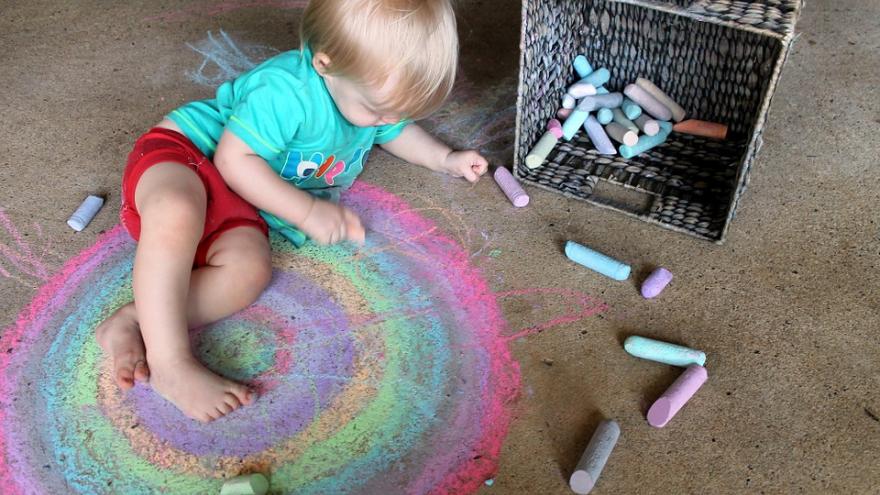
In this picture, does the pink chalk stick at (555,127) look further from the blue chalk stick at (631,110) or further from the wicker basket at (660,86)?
the blue chalk stick at (631,110)

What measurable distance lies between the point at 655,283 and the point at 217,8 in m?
1.30

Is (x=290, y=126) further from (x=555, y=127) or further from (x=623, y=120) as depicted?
(x=623, y=120)

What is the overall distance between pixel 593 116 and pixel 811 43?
583 mm

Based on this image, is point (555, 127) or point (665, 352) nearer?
point (665, 352)

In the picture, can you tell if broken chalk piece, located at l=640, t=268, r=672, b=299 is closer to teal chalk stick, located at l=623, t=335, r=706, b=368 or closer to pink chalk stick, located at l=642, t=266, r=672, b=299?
pink chalk stick, located at l=642, t=266, r=672, b=299

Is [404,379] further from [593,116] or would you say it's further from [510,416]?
[593,116]

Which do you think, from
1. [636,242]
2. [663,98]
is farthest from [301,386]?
[663,98]

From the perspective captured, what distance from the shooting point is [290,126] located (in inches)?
47.9

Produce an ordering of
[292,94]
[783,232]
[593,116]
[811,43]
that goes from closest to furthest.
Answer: [292,94], [783,232], [593,116], [811,43]

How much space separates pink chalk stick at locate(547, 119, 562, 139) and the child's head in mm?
393

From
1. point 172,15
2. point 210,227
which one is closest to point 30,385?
point 210,227


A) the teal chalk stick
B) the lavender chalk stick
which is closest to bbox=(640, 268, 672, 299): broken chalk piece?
the teal chalk stick

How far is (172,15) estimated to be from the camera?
1901 mm

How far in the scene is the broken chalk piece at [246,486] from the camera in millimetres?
979
